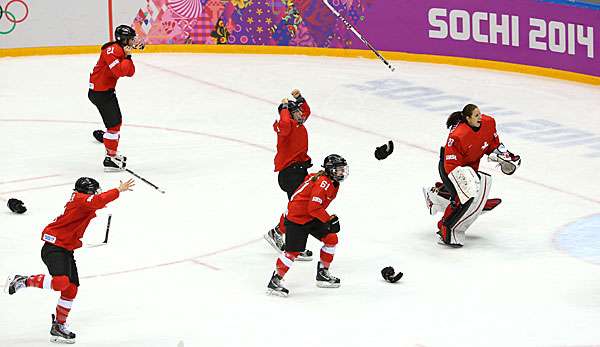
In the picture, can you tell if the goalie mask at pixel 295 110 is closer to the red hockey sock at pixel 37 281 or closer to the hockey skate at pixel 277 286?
the hockey skate at pixel 277 286

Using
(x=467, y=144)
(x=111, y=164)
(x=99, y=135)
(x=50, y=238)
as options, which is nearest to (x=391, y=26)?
(x=99, y=135)

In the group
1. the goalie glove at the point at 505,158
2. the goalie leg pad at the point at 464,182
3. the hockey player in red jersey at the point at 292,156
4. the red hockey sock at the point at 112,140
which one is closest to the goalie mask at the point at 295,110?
the hockey player in red jersey at the point at 292,156

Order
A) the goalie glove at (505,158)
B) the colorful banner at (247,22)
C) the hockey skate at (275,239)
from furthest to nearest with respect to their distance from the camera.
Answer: the colorful banner at (247,22) < the goalie glove at (505,158) < the hockey skate at (275,239)

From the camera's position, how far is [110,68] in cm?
1386

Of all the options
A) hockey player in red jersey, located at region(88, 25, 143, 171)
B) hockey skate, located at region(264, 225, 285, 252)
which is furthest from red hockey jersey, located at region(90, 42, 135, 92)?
hockey skate, located at region(264, 225, 285, 252)

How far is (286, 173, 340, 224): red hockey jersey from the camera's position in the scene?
999 centimetres

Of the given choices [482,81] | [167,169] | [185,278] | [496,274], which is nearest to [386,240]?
[496,274]

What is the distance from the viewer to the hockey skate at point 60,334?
916 centimetres

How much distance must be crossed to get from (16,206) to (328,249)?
11.4ft

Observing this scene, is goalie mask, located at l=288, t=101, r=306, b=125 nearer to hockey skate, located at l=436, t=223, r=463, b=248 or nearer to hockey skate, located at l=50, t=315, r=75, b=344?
hockey skate, located at l=436, t=223, r=463, b=248

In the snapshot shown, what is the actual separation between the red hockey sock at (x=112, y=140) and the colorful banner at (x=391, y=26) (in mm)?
5798

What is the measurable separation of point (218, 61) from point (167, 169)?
5.84 metres

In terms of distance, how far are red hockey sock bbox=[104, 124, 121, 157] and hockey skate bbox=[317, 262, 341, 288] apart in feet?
14.1

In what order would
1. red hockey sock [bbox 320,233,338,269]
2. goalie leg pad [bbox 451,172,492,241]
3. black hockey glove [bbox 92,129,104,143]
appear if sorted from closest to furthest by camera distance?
red hockey sock [bbox 320,233,338,269] < goalie leg pad [bbox 451,172,492,241] < black hockey glove [bbox 92,129,104,143]
